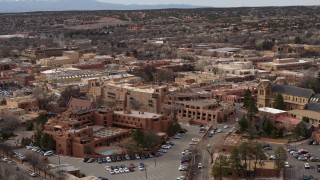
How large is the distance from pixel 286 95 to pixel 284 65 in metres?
22.4

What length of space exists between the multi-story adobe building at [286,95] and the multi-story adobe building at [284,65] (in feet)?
68.3

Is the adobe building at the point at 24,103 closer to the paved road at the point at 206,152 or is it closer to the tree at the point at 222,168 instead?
the paved road at the point at 206,152

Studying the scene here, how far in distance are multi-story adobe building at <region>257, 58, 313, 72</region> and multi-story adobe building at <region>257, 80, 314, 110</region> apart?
20826mm

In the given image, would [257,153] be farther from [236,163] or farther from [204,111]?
[204,111]

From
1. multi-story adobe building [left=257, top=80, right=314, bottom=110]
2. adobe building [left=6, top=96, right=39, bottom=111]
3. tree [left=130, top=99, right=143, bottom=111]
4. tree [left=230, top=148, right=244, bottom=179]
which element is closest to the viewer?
tree [left=230, top=148, right=244, bottom=179]

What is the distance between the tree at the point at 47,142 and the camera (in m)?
33.0

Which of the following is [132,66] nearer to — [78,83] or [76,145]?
[78,83]

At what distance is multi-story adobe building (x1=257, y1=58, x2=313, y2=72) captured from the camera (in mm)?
63912

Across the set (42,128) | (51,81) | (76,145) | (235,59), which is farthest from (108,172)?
(235,59)

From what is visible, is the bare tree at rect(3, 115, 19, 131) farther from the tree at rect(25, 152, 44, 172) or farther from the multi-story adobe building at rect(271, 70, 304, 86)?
the multi-story adobe building at rect(271, 70, 304, 86)

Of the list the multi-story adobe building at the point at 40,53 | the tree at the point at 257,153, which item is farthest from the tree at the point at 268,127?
the multi-story adobe building at the point at 40,53

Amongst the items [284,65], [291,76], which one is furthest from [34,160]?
[284,65]

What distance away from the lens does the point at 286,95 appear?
4247cm

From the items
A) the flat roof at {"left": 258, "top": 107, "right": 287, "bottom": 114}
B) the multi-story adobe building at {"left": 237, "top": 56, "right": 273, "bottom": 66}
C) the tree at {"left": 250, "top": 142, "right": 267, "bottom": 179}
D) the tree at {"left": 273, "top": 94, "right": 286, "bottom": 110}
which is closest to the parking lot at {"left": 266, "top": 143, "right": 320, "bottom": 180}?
the tree at {"left": 250, "top": 142, "right": 267, "bottom": 179}
